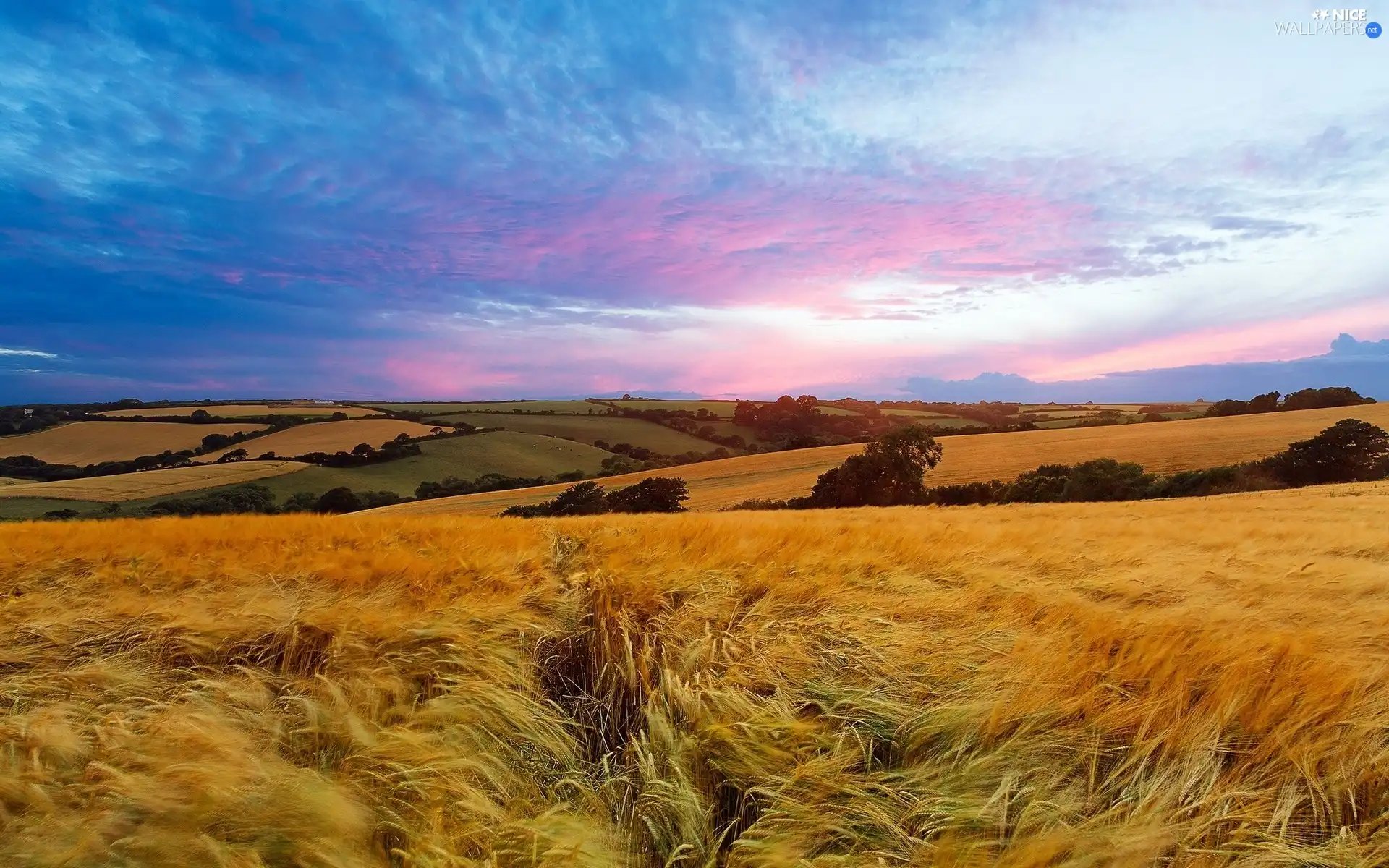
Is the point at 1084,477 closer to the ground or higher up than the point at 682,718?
closer to the ground

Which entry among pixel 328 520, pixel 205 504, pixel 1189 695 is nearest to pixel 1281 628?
pixel 1189 695

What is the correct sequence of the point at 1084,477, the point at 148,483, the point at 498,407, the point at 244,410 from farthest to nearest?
the point at 498,407
the point at 244,410
the point at 148,483
the point at 1084,477

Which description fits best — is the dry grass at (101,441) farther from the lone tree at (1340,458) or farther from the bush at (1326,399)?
the bush at (1326,399)

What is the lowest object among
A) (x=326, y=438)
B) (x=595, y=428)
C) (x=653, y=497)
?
(x=653, y=497)

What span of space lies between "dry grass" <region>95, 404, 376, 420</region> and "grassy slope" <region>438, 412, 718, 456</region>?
1900 centimetres

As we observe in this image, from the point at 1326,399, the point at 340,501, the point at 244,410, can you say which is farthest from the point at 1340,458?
the point at 244,410

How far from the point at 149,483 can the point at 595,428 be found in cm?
4695

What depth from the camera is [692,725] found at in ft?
7.13

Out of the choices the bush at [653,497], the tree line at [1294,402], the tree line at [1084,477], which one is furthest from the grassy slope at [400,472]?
the tree line at [1294,402]

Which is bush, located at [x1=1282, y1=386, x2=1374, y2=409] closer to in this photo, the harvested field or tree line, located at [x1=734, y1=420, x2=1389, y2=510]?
tree line, located at [x1=734, y1=420, x2=1389, y2=510]

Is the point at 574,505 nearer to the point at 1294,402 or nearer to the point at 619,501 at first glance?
the point at 619,501

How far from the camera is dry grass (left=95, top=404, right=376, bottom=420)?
259 feet

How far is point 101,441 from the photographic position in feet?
199

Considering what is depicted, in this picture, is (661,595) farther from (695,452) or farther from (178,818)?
(695,452)
